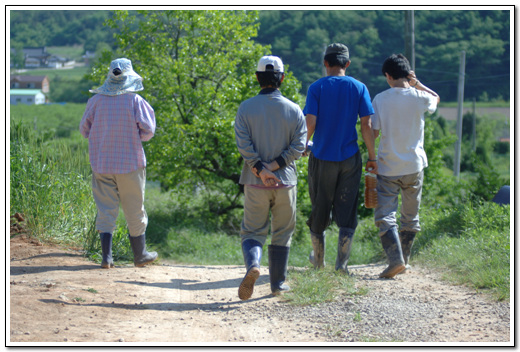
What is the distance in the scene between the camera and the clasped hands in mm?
4730

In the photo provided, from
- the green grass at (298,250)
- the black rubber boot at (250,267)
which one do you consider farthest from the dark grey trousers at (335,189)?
the black rubber boot at (250,267)

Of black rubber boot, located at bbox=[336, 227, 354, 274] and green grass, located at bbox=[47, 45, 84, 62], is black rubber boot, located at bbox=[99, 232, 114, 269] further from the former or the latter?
green grass, located at bbox=[47, 45, 84, 62]

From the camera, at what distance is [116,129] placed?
5.54 metres

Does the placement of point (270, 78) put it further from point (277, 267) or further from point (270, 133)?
point (277, 267)

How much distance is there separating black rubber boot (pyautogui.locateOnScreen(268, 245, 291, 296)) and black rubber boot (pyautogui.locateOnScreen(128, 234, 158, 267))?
59.3 inches

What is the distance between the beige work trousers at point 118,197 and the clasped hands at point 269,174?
1435 millimetres

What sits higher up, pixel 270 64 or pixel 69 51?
pixel 69 51

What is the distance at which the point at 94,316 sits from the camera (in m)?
4.35

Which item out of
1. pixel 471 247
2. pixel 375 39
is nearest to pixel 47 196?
pixel 471 247

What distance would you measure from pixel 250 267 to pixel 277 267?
393mm

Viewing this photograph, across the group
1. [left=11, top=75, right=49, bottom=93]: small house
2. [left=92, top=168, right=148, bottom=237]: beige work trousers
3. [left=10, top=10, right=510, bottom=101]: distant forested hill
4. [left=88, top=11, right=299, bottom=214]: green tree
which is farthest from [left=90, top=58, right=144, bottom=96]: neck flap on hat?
[left=11, top=75, right=49, bottom=93]: small house

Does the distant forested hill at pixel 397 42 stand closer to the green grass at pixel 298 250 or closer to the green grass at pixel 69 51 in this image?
the green grass at pixel 298 250

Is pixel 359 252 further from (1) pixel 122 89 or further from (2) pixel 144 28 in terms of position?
(2) pixel 144 28

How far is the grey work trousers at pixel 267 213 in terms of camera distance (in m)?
4.89
